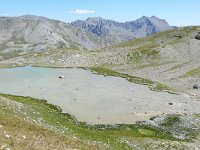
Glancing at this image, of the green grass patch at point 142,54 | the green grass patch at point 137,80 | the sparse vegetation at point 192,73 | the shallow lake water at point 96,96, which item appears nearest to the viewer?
the shallow lake water at point 96,96

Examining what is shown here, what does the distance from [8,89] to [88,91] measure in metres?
19.4

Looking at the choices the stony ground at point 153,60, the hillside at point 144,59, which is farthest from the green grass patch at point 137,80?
the hillside at point 144,59

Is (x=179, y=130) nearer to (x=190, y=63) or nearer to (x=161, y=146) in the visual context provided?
(x=161, y=146)

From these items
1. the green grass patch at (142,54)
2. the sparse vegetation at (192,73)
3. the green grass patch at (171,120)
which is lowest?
the green grass patch at (171,120)

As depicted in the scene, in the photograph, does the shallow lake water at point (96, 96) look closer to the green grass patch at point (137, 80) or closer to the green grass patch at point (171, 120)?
the green grass patch at point (137, 80)

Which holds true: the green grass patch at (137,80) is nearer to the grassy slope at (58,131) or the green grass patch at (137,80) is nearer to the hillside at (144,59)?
the hillside at (144,59)

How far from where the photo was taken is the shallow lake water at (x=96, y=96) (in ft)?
213

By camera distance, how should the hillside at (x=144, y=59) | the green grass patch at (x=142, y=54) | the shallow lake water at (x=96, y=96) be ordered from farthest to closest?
the green grass patch at (x=142, y=54)
the hillside at (x=144, y=59)
the shallow lake water at (x=96, y=96)

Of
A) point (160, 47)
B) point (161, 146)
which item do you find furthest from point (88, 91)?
point (160, 47)

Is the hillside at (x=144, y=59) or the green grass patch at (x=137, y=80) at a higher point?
the hillside at (x=144, y=59)

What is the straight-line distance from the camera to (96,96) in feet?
258

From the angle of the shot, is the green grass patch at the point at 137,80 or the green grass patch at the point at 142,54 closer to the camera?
the green grass patch at the point at 137,80

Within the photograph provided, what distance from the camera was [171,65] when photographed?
12400 cm

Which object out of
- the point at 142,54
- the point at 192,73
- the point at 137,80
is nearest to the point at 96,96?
the point at 137,80
